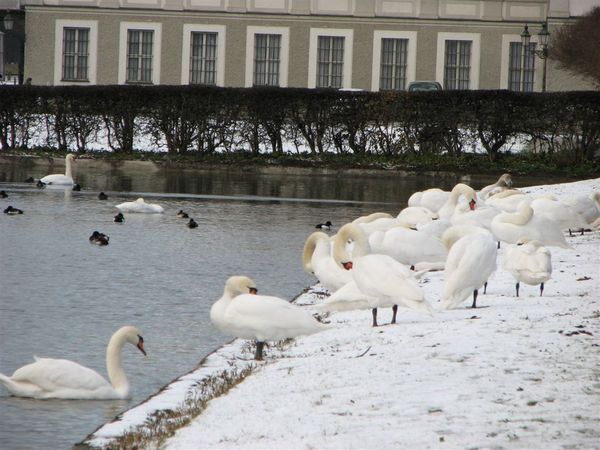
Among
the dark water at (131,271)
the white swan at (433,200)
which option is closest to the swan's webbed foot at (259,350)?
the dark water at (131,271)

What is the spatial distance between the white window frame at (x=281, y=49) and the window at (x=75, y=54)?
6.54 metres

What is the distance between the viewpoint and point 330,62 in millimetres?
50156

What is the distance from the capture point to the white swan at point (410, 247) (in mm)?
11656

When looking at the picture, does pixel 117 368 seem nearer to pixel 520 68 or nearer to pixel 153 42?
pixel 520 68

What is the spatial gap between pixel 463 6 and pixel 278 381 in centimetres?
4379

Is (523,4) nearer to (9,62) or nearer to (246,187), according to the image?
(246,187)

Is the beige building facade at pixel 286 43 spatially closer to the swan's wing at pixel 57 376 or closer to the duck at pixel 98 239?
the duck at pixel 98 239

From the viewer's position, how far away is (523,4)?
161 feet

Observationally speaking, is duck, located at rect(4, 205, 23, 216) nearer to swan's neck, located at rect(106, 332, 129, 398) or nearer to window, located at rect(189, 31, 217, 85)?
swan's neck, located at rect(106, 332, 129, 398)

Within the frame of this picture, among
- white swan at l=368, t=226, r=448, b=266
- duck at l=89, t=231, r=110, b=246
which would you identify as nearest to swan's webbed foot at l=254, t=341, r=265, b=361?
white swan at l=368, t=226, r=448, b=266

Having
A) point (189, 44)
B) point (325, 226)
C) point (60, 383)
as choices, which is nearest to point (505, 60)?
point (189, 44)

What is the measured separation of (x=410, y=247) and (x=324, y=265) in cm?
133

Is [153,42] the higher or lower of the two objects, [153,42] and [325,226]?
the higher

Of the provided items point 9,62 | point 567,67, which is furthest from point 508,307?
point 9,62
